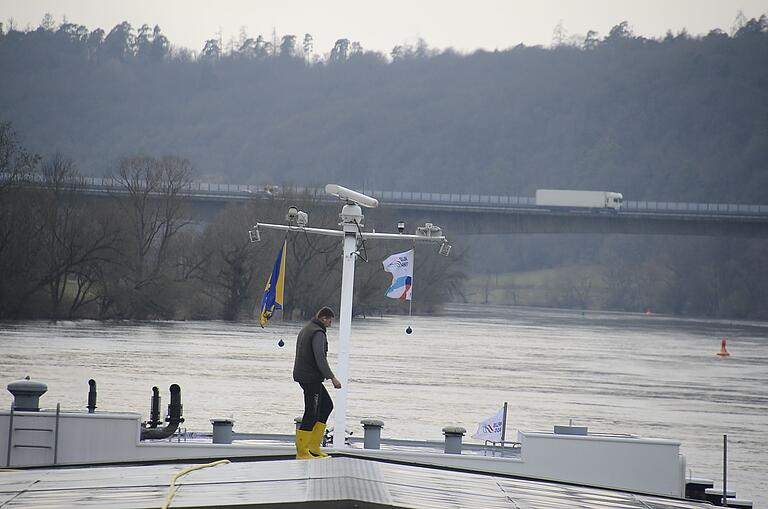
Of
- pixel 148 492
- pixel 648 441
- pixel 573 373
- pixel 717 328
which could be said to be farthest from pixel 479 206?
pixel 148 492

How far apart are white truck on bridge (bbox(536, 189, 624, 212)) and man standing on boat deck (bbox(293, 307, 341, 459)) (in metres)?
114

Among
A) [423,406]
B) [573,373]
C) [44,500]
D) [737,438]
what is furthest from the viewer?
[573,373]

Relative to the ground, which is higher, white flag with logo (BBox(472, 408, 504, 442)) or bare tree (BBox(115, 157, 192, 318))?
bare tree (BBox(115, 157, 192, 318))

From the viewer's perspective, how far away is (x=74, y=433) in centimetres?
1783

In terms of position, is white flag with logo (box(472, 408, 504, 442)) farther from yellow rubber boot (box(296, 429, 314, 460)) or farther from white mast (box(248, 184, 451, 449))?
yellow rubber boot (box(296, 429, 314, 460))

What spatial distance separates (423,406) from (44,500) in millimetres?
33932

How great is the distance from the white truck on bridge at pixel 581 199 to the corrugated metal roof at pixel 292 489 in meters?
119

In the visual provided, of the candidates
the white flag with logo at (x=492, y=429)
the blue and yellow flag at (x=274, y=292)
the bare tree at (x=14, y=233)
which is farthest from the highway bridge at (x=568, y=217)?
the blue and yellow flag at (x=274, y=292)

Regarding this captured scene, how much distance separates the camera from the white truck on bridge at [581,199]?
432ft

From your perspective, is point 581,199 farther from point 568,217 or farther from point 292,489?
→ point 292,489

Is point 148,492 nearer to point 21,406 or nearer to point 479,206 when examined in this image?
point 21,406

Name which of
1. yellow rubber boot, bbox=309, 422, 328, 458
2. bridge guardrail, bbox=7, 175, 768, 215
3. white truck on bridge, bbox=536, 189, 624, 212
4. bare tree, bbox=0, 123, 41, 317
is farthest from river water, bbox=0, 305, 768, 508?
white truck on bridge, bbox=536, 189, 624, 212

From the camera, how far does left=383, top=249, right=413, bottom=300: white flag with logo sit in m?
20.3

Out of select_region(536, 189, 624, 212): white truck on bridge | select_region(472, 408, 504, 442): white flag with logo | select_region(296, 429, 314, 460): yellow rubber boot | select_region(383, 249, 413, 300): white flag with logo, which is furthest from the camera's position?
select_region(536, 189, 624, 212): white truck on bridge
